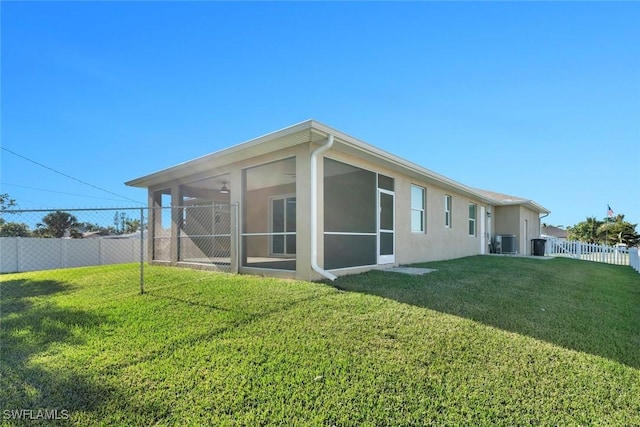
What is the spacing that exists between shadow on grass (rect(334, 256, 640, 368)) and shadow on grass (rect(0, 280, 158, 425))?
3.92m

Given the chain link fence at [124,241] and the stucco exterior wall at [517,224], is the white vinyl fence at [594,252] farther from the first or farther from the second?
the chain link fence at [124,241]

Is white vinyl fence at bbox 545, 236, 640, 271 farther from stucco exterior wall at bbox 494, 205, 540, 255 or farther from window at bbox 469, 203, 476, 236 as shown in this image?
window at bbox 469, 203, 476, 236

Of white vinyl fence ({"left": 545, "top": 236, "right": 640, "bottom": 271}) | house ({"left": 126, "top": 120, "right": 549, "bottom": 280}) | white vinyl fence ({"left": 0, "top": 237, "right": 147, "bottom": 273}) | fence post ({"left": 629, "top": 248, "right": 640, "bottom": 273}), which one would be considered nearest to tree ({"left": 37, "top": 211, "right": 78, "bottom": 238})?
white vinyl fence ({"left": 0, "top": 237, "right": 147, "bottom": 273})

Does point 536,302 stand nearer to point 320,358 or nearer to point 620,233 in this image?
point 320,358

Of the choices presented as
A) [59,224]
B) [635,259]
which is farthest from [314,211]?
[635,259]

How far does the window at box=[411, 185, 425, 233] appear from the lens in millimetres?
9956

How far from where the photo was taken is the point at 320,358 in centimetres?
307

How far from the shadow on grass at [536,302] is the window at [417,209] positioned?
2.29 meters

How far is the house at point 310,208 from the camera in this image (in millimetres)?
6383

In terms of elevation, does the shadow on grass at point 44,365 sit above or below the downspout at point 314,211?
below

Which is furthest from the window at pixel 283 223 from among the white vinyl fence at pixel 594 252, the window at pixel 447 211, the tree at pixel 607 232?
the tree at pixel 607 232

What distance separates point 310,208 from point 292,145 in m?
1.41

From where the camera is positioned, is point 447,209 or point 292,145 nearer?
point 292,145

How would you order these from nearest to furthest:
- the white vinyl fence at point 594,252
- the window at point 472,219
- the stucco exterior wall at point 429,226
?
the stucco exterior wall at point 429,226 < the white vinyl fence at point 594,252 < the window at point 472,219
